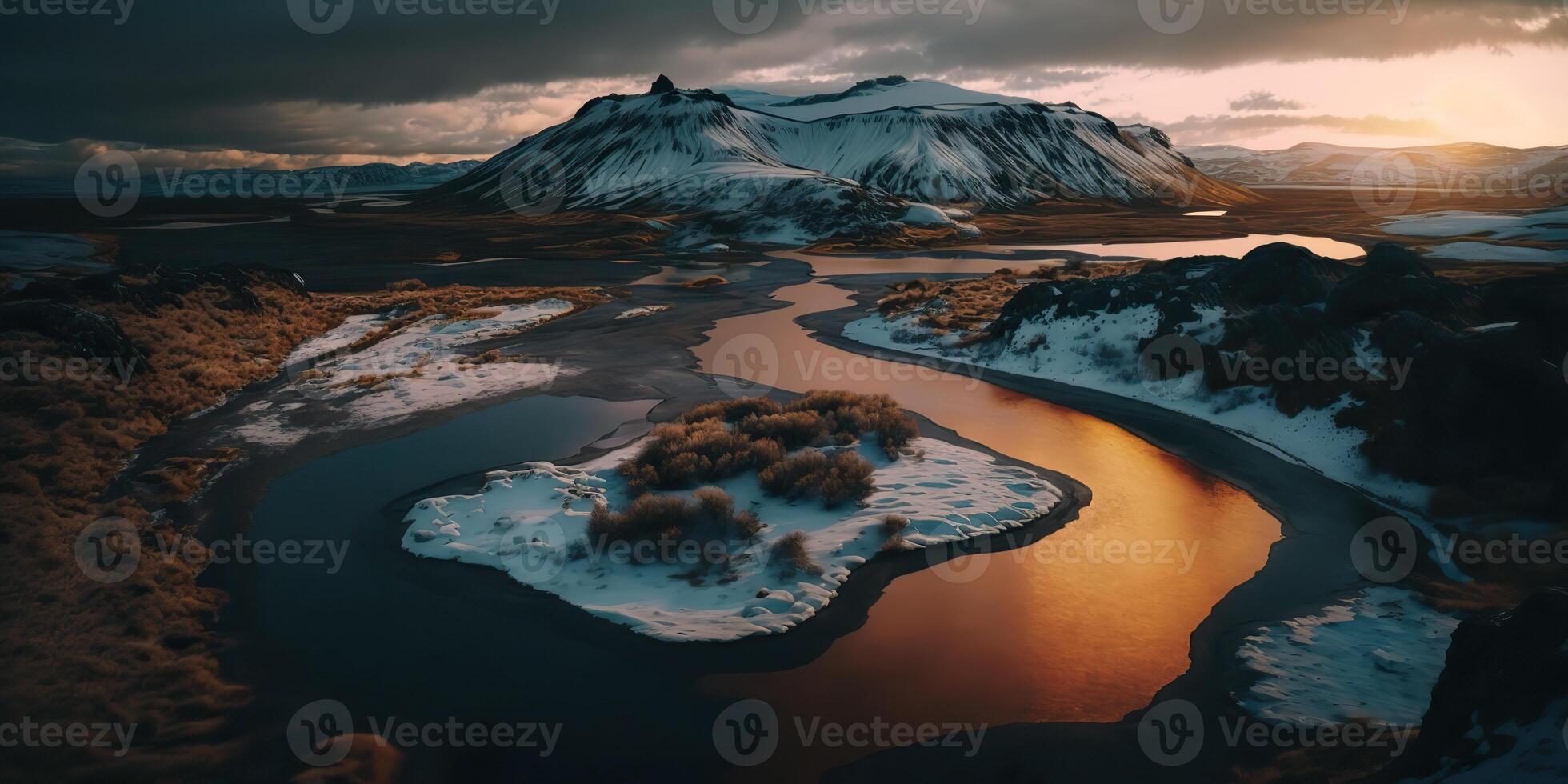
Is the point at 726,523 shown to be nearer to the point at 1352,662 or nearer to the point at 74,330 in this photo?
the point at 1352,662

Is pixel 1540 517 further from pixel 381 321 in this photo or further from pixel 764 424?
pixel 381 321

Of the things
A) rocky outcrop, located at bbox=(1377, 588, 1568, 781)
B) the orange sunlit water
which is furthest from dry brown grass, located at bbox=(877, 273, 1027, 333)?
rocky outcrop, located at bbox=(1377, 588, 1568, 781)

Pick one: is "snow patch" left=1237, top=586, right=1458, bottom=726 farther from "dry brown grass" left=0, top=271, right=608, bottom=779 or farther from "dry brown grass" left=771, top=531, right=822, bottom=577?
"dry brown grass" left=0, top=271, right=608, bottom=779

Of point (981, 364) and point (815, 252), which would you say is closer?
point (981, 364)

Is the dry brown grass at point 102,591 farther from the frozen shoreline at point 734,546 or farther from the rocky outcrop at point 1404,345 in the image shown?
the rocky outcrop at point 1404,345

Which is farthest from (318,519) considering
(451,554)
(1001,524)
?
(1001,524)

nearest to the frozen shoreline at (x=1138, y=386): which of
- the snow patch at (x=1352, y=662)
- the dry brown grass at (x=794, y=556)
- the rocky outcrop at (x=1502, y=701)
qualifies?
the snow patch at (x=1352, y=662)
